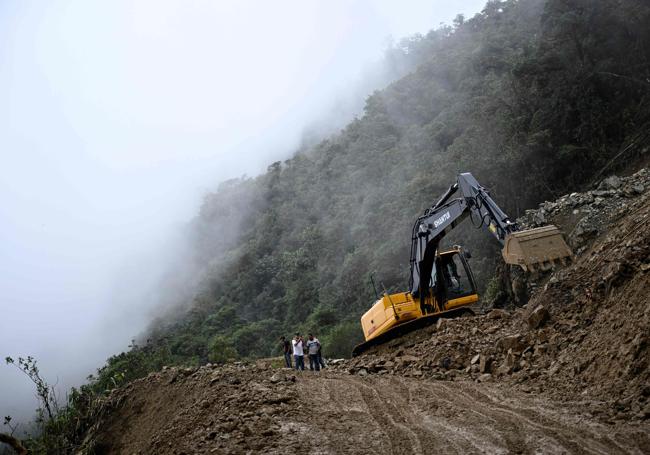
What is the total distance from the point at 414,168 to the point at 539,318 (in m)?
29.1

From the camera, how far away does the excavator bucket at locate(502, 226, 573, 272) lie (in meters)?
8.54

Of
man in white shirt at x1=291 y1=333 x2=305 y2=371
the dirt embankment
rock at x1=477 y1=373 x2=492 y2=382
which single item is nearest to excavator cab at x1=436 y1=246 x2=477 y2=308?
the dirt embankment

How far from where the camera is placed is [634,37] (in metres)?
24.5

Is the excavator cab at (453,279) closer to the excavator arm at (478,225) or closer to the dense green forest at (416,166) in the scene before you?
the excavator arm at (478,225)

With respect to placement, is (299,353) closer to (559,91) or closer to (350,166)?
(559,91)

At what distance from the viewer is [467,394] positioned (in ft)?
24.2

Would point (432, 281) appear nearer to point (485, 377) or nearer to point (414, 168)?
point (485, 377)

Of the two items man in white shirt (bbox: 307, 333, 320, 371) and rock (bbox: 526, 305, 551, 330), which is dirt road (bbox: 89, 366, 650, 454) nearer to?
rock (bbox: 526, 305, 551, 330)

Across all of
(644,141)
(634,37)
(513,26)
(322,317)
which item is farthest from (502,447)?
(513,26)

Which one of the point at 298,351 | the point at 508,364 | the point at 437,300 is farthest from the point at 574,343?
the point at 298,351

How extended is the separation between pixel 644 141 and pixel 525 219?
669 centimetres

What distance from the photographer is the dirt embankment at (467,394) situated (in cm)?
542

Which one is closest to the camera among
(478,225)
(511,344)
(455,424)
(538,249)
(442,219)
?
(455,424)

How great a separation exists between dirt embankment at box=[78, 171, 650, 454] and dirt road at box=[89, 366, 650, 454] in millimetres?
21
